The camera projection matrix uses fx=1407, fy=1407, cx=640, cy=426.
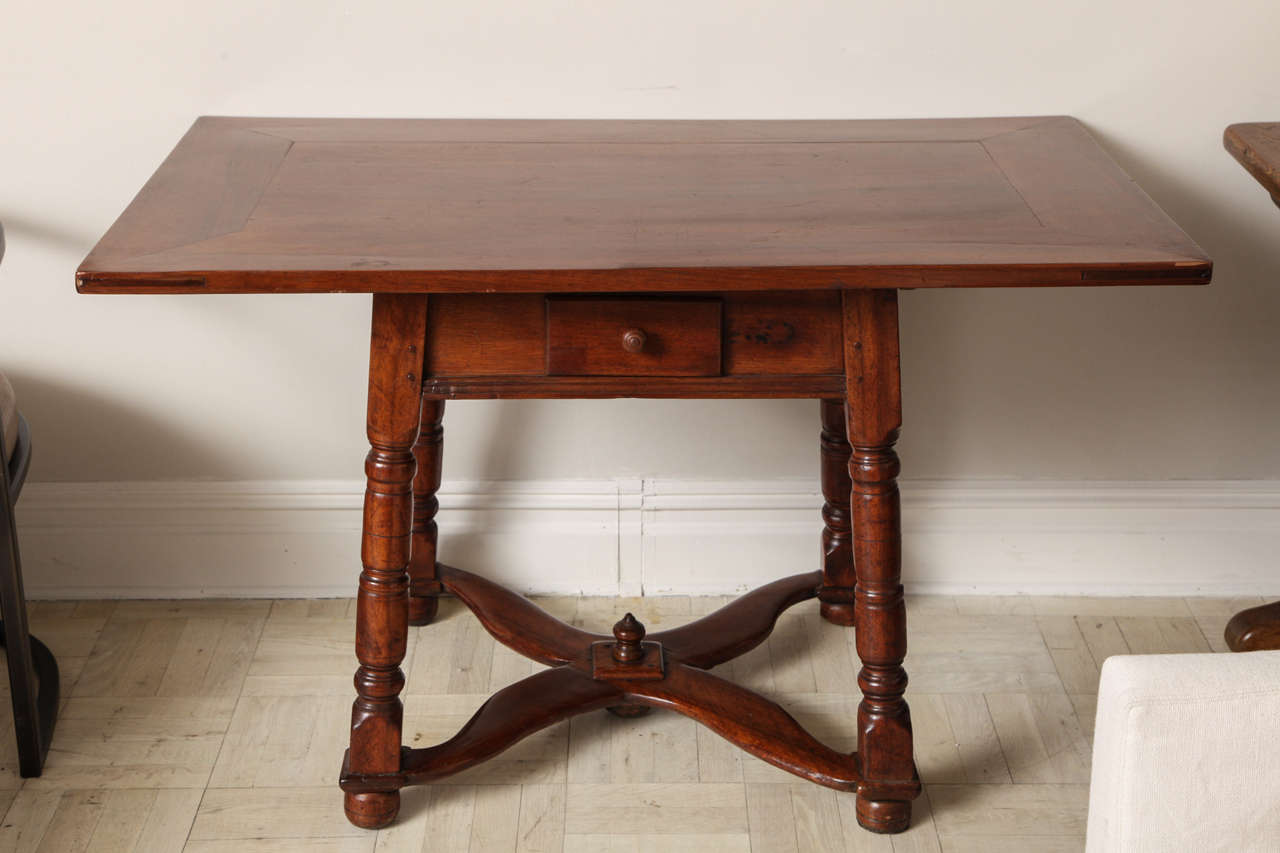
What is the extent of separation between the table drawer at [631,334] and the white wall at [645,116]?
0.56 metres

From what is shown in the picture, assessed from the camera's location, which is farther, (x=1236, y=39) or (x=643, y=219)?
(x=1236, y=39)

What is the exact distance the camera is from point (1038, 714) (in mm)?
2119

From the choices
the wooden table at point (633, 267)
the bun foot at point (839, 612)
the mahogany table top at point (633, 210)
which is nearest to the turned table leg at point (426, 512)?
the wooden table at point (633, 267)

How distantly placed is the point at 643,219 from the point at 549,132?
42 centimetres

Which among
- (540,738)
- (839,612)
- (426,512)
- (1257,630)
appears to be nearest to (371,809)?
(540,738)

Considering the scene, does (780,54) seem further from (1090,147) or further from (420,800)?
(420,800)

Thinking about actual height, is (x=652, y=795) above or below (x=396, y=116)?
below

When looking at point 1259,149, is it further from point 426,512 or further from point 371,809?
point 371,809

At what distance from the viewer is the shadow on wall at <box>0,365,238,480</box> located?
2297mm

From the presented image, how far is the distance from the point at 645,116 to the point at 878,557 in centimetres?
78

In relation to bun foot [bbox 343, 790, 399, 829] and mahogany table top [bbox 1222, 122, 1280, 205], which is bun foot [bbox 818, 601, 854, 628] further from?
mahogany table top [bbox 1222, 122, 1280, 205]

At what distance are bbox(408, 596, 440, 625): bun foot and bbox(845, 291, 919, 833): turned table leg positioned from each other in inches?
31.0

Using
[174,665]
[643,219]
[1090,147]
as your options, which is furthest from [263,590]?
[1090,147]

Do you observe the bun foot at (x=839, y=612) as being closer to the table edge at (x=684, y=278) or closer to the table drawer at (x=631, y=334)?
the table drawer at (x=631, y=334)
